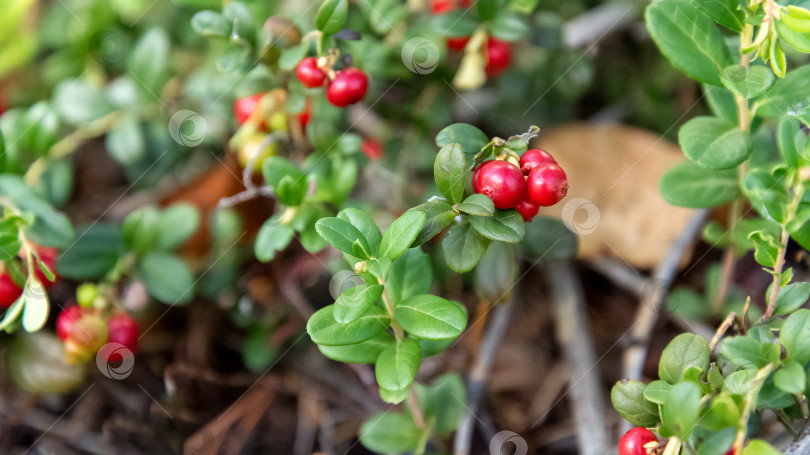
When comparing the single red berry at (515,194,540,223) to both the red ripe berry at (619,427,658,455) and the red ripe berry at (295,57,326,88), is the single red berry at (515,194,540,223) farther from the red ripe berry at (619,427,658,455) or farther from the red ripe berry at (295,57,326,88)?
the red ripe berry at (295,57,326,88)

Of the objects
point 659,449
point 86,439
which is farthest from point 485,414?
point 86,439

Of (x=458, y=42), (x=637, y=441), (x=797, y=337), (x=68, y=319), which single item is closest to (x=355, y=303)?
(x=637, y=441)

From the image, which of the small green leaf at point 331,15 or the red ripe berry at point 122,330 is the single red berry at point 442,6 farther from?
the red ripe berry at point 122,330

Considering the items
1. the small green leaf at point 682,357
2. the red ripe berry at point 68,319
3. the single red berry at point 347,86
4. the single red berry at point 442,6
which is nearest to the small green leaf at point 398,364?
the small green leaf at point 682,357

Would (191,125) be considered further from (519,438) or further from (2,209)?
(519,438)

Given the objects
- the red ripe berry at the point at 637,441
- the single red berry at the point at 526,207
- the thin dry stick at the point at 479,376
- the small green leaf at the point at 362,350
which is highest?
the single red berry at the point at 526,207

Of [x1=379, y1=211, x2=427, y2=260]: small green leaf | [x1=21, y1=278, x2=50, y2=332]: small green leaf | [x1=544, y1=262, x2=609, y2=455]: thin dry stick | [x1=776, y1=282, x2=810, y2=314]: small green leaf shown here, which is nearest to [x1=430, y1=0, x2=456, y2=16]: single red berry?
[x1=544, y1=262, x2=609, y2=455]: thin dry stick
